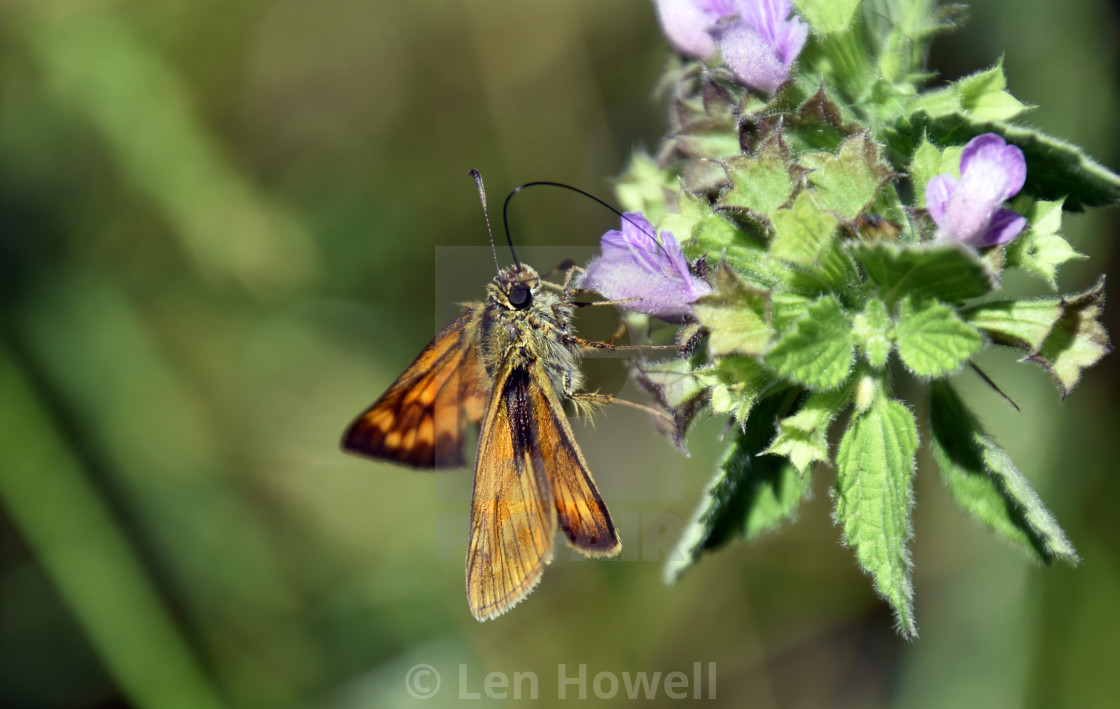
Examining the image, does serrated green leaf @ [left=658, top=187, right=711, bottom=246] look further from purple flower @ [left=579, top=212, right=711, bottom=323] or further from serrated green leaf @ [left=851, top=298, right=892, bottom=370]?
serrated green leaf @ [left=851, top=298, right=892, bottom=370]

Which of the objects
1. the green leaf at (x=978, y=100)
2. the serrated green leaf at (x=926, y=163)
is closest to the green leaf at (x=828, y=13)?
the green leaf at (x=978, y=100)

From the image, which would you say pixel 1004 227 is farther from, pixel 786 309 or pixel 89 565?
pixel 89 565

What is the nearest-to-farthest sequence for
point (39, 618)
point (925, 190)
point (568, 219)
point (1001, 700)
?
1. point (925, 190)
2. point (1001, 700)
3. point (39, 618)
4. point (568, 219)

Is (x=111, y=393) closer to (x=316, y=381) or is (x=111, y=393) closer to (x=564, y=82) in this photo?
(x=316, y=381)

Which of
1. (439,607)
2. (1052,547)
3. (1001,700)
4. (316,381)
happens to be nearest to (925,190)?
(1052,547)

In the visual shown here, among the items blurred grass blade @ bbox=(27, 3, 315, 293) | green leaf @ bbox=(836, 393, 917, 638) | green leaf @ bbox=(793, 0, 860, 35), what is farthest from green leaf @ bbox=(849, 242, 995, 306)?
blurred grass blade @ bbox=(27, 3, 315, 293)

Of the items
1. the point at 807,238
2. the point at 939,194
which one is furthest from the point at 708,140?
the point at 939,194

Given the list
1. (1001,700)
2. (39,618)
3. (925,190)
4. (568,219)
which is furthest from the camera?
(568,219)
